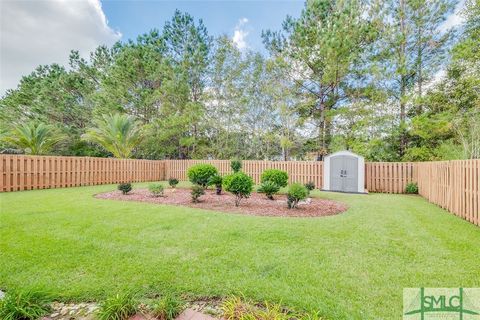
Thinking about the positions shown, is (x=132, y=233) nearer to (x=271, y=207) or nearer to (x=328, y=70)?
(x=271, y=207)

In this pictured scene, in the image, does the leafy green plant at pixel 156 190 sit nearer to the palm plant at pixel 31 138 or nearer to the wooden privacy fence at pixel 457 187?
the wooden privacy fence at pixel 457 187

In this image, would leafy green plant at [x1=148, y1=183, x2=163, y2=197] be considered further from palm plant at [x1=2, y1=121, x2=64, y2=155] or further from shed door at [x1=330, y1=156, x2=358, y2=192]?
palm plant at [x1=2, y1=121, x2=64, y2=155]

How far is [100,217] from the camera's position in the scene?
15.6 feet

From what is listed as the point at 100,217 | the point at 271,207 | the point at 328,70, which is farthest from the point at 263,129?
the point at 100,217

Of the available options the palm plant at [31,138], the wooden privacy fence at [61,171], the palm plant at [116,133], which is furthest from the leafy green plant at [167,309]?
the palm plant at [31,138]

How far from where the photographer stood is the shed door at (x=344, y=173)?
10117mm

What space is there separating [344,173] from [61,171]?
12.6m

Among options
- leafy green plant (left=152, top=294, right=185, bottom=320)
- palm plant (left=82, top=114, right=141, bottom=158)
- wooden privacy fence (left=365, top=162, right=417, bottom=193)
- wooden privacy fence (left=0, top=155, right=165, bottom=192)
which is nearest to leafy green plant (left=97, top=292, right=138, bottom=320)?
leafy green plant (left=152, top=294, right=185, bottom=320)

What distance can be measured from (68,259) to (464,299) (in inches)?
160

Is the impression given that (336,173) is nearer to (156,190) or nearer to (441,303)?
(156,190)

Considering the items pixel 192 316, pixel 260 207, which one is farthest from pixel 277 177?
pixel 192 316

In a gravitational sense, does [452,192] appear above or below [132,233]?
above

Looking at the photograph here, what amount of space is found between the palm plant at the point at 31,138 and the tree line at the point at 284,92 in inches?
3.2

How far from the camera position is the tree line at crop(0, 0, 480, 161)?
37.0ft
